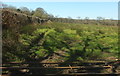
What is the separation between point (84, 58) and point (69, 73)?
1.87 m

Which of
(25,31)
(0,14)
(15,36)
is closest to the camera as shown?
(0,14)

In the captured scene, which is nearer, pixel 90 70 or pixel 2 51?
pixel 90 70

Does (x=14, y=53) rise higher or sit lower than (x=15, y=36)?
lower

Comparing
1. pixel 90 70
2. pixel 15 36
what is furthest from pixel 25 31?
pixel 90 70

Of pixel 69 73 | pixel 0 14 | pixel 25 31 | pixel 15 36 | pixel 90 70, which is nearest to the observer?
pixel 69 73

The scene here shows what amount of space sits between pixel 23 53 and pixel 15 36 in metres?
1.56

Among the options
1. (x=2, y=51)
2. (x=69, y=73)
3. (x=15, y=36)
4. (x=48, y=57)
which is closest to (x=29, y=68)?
(x=69, y=73)

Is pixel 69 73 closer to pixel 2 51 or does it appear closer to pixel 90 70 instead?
pixel 90 70

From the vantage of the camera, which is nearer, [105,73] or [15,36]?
[105,73]

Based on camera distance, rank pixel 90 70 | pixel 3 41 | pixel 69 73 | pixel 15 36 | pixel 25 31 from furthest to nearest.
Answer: pixel 25 31, pixel 15 36, pixel 3 41, pixel 90 70, pixel 69 73

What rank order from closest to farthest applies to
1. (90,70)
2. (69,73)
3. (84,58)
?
(69,73) → (90,70) → (84,58)

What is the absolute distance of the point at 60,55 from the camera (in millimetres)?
6574

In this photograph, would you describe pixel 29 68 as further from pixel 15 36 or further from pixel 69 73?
pixel 15 36

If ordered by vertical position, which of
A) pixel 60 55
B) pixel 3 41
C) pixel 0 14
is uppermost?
pixel 0 14
